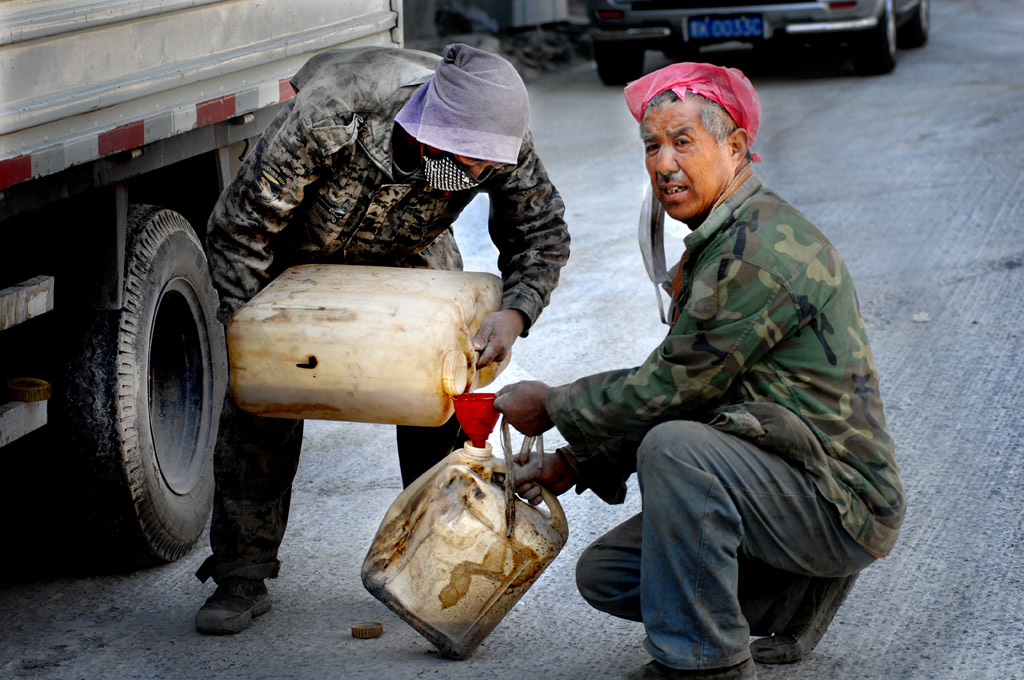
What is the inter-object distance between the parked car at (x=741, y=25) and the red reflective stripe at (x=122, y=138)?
8964mm

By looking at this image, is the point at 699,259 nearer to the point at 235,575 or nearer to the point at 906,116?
the point at 235,575

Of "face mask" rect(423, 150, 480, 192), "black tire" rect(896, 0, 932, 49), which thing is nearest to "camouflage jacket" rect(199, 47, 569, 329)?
"face mask" rect(423, 150, 480, 192)

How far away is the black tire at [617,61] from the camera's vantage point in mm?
12289

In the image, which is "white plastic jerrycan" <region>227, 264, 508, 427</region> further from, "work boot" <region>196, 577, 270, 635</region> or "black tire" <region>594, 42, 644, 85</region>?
"black tire" <region>594, 42, 644, 85</region>

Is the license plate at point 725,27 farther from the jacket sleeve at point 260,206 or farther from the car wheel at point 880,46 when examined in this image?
the jacket sleeve at point 260,206

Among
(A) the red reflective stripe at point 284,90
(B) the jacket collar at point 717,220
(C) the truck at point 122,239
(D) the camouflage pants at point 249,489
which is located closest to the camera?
(B) the jacket collar at point 717,220

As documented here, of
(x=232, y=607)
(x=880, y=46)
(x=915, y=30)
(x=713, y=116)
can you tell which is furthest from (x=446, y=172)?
(x=915, y=30)

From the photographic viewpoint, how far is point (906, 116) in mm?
10000

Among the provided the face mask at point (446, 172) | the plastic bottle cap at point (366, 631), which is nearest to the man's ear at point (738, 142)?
the face mask at point (446, 172)

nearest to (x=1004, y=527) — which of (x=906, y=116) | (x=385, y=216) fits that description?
(x=385, y=216)

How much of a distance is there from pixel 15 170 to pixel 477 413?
116 centimetres

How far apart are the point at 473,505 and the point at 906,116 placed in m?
8.18

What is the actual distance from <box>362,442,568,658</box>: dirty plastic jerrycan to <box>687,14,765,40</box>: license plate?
923cm

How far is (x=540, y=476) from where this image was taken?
2.94m
